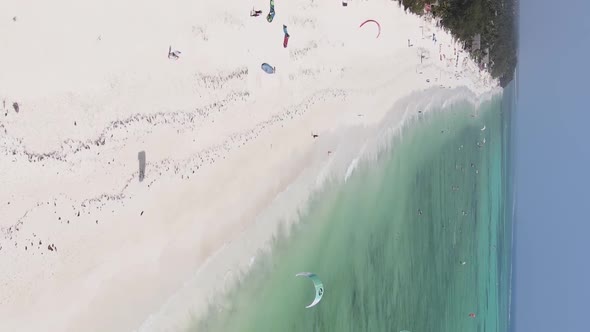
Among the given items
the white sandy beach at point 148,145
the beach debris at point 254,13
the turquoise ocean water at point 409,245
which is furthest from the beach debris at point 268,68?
the turquoise ocean water at point 409,245

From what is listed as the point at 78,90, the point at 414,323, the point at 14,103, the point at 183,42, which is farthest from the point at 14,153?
the point at 414,323

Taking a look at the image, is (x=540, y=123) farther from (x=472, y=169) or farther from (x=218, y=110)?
(x=218, y=110)

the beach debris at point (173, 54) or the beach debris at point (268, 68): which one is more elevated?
the beach debris at point (173, 54)

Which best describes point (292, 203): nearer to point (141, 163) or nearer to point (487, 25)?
point (141, 163)

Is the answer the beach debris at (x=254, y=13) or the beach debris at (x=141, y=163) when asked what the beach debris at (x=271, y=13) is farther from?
the beach debris at (x=141, y=163)

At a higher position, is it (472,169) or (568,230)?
(472,169)

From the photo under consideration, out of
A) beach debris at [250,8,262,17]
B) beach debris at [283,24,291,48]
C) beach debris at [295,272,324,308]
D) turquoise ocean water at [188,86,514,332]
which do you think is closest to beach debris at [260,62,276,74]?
beach debris at [283,24,291,48]
